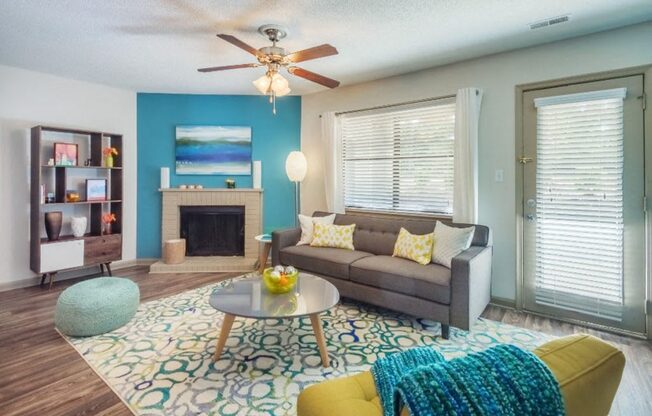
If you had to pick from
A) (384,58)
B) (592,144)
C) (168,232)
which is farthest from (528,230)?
(168,232)

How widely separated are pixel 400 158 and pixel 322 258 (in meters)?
1.59

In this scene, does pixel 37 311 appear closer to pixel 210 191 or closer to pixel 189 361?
pixel 189 361

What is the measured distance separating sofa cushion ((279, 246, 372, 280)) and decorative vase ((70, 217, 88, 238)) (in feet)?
8.14

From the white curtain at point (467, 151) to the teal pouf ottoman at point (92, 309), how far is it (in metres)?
3.23

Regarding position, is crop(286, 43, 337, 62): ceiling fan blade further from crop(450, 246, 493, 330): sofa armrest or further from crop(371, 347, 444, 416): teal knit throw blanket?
crop(371, 347, 444, 416): teal knit throw blanket

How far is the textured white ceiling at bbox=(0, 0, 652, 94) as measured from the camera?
2.50 metres

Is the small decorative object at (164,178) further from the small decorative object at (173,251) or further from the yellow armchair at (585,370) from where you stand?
the yellow armchair at (585,370)

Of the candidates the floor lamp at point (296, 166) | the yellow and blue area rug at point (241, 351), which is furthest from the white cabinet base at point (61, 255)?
the floor lamp at point (296, 166)

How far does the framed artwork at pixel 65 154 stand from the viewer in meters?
3.95

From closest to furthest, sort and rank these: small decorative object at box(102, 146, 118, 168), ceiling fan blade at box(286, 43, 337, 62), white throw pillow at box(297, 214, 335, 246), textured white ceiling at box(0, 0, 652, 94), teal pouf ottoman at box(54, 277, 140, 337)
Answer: ceiling fan blade at box(286, 43, 337, 62) < textured white ceiling at box(0, 0, 652, 94) < teal pouf ottoman at box(54, 277, 140, 337) < white throw pillow at box(297, 214, 335, 246) < small decorative object at box(102, 146, 118, 168)

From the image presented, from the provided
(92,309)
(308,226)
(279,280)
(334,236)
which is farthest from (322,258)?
(92,309)

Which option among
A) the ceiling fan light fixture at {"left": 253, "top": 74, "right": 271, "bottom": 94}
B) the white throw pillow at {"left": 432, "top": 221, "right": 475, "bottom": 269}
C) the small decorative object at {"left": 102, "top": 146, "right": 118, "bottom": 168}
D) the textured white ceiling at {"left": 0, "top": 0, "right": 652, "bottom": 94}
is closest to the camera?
the textured white ceiling at {"left": 0, "top": 0, "right": 652, "bottom": 94}

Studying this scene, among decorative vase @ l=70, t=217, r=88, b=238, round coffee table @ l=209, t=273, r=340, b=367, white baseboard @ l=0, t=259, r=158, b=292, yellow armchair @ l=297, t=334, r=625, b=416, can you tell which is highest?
decorative vase @ l=70, t=217, r=88, b=238

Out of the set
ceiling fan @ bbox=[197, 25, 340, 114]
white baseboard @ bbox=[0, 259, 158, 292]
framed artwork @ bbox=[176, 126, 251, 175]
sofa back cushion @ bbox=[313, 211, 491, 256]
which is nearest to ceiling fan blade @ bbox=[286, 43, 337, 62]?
ceiling fan @ bbox=[197, 25, 340, 114]
